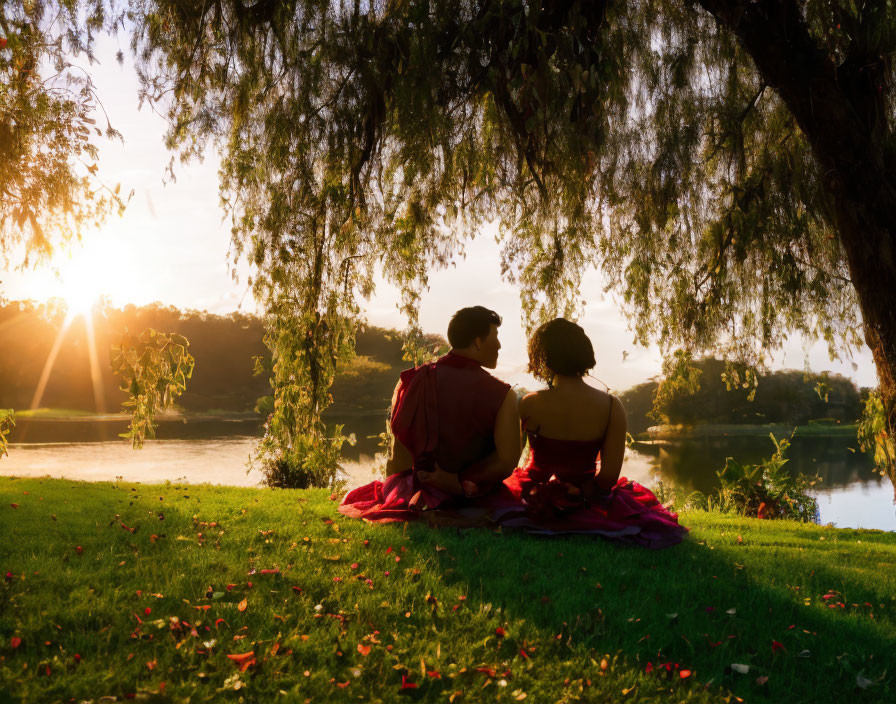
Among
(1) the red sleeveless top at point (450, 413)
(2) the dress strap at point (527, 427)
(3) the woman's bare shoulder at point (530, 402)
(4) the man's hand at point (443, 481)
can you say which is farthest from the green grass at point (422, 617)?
(3) the woman's bare shoulder at point (530, 402)

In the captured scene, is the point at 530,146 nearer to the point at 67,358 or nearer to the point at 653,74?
the point at 653,74

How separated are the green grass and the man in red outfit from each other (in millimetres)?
413

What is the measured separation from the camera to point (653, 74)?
678 centimetres

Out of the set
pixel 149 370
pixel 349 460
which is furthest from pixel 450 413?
pixel 349 460

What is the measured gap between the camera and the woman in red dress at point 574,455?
14.2 ft

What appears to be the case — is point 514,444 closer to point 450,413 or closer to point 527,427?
point 527,427

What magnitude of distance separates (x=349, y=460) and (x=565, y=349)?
53.8 ft

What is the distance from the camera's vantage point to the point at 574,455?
14.6ft

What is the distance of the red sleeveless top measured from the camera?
14.7 ft

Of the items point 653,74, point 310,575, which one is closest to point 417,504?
point 310,575

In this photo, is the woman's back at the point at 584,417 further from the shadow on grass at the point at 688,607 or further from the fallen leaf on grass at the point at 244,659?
the fallen leaf on grass at the point at 244,659

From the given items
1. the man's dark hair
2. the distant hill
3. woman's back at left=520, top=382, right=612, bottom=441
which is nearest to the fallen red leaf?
woman's back at left=520, top=382, right=612, bottom=441

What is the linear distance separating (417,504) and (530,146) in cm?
314

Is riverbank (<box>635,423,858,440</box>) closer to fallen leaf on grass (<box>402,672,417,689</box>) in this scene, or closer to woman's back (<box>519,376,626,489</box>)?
woman's back (<box>519,376,626,489</box>)
